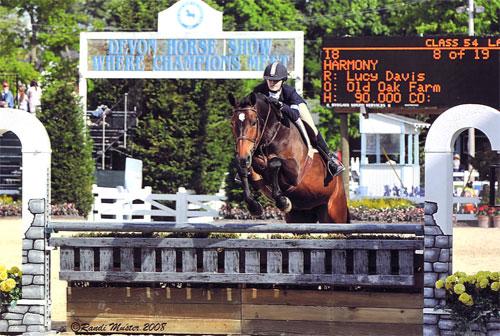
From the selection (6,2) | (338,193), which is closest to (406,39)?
(338,193)

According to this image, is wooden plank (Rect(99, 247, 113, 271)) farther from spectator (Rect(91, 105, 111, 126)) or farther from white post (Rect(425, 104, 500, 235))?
spectator (Rect(91, 105, 111, 126))

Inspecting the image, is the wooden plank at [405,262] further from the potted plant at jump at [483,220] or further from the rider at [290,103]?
the potted plant at jump at [483,220]

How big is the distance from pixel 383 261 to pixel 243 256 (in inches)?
47.7

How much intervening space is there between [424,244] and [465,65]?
49.5ft

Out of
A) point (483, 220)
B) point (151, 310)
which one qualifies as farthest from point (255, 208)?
point (483, 220)

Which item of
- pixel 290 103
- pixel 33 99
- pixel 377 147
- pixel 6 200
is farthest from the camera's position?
pixel 377 147

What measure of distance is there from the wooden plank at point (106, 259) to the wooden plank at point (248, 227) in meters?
0.20

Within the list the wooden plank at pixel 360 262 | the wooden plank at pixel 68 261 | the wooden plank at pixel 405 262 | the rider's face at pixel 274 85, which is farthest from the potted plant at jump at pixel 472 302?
the wooden plank at pixel 68 261

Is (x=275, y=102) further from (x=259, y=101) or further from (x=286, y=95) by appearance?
(x=286, y=95)

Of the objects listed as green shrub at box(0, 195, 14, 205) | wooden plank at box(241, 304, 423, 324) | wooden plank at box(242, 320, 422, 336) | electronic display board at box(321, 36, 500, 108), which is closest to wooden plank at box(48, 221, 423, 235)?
wooden plank at box(241, 304, 423, 324)

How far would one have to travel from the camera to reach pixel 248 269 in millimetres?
10250

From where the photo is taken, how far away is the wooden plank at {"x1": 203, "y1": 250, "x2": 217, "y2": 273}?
10336mm

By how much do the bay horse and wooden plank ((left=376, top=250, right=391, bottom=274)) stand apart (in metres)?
1.31

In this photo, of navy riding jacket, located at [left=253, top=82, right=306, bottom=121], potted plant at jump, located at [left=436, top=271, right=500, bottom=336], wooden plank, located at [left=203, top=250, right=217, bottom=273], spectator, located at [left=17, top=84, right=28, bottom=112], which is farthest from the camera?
spectator, located at [left=17, top=84, right=28, bottom=112]
